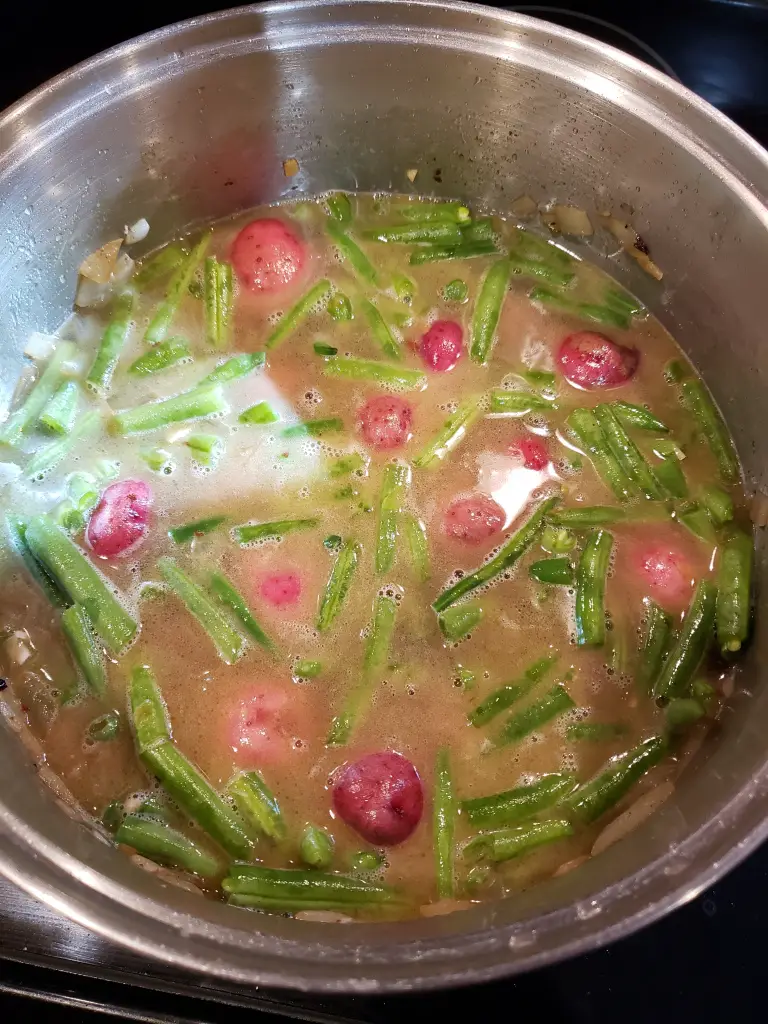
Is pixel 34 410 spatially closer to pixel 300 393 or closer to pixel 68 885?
pixel 300 393

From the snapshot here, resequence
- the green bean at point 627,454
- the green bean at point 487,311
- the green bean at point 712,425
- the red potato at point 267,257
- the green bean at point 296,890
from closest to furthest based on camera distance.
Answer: the green bean at point 296,890 → the green bean at point 627,454 → the green bean at point 712,425 → the green bean at point 487,311 → the red potato at point 267,257

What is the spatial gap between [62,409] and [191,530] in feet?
1.85

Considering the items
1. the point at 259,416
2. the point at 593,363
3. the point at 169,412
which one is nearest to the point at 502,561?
the point at 593,363

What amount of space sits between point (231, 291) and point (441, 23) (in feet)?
3.23

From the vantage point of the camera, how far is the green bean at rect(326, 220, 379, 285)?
260cm

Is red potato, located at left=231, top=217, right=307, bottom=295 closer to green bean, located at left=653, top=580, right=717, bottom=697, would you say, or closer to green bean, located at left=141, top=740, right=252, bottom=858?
green bean, located at left=141, top=740, right=252, bottom=858

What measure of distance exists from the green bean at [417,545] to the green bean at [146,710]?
73cm

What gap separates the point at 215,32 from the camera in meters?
2.25

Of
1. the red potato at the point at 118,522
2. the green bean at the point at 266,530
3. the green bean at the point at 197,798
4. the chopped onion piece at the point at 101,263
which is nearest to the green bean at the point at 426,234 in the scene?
the chopped onion piece at the point at 101,263

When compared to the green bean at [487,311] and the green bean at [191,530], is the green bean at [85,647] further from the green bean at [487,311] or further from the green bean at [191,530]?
the green bean at [487,311]

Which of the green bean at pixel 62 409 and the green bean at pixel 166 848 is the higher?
the green bean at pixel 62 409

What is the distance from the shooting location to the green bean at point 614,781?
6.12 ft

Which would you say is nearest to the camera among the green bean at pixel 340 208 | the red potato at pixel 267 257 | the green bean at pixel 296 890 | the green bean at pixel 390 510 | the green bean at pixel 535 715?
the green bean at pixel 296 890

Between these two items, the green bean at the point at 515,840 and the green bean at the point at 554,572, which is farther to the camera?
the green bean at the point at 554,572
